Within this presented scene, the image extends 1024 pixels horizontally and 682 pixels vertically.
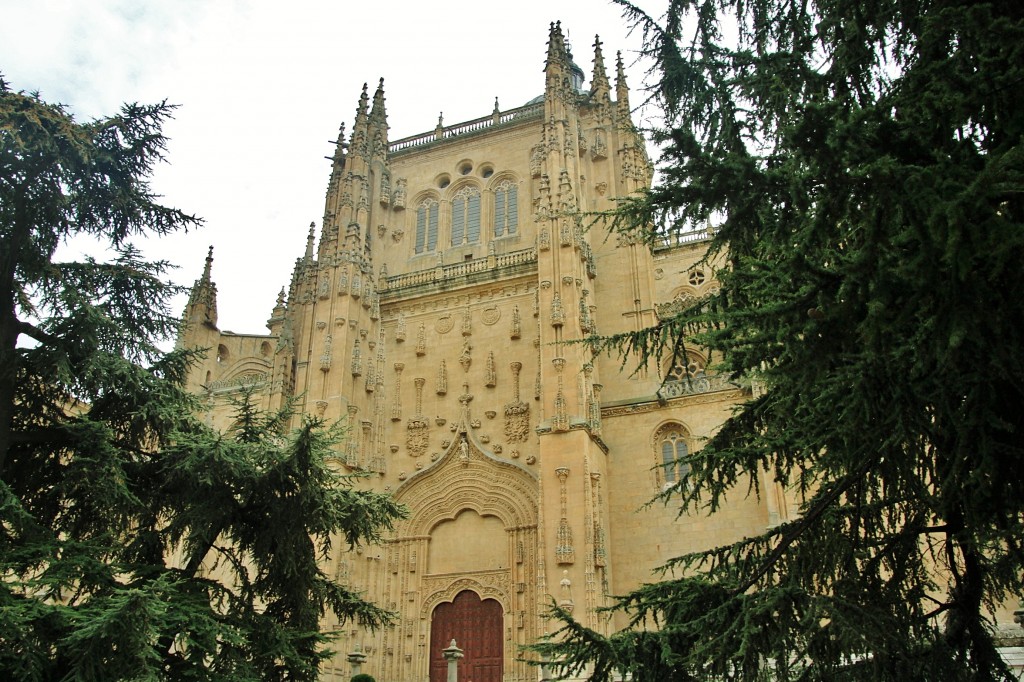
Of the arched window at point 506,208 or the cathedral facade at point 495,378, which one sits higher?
the arched window at point 506,208

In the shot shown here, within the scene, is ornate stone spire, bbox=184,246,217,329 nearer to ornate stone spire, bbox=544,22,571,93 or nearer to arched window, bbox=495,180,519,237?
arched window, bbox=495,180,519,237

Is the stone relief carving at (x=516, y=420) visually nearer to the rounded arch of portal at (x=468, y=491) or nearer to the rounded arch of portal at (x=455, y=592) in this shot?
the rounded arch of portal at (x=468, y=491)

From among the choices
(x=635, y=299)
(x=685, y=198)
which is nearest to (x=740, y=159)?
(x=685, y=198)

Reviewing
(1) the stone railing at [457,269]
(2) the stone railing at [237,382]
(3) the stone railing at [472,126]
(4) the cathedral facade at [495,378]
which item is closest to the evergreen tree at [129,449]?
(4) the cathedral facade at [495,378]

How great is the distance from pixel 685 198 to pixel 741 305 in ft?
5.20

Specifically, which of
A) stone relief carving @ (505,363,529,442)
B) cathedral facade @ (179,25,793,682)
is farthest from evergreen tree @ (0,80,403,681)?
stone relief carving @ (505,363,529,442)

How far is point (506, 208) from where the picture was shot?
2664 centimetres

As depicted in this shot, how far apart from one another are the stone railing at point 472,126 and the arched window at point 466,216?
2481 millimetres

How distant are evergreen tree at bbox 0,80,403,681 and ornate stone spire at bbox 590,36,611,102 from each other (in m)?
16.2

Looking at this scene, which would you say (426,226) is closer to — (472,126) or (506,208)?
(506,208)

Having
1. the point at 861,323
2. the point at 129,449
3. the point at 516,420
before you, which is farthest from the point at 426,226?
the point at 861,323

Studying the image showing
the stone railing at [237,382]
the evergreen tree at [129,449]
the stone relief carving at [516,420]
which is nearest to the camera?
the evergreen tree at [129,449]

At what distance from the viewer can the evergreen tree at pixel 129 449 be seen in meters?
10.2

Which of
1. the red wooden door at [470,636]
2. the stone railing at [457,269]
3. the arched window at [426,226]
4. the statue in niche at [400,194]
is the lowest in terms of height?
the red wooden door at [470,636]
